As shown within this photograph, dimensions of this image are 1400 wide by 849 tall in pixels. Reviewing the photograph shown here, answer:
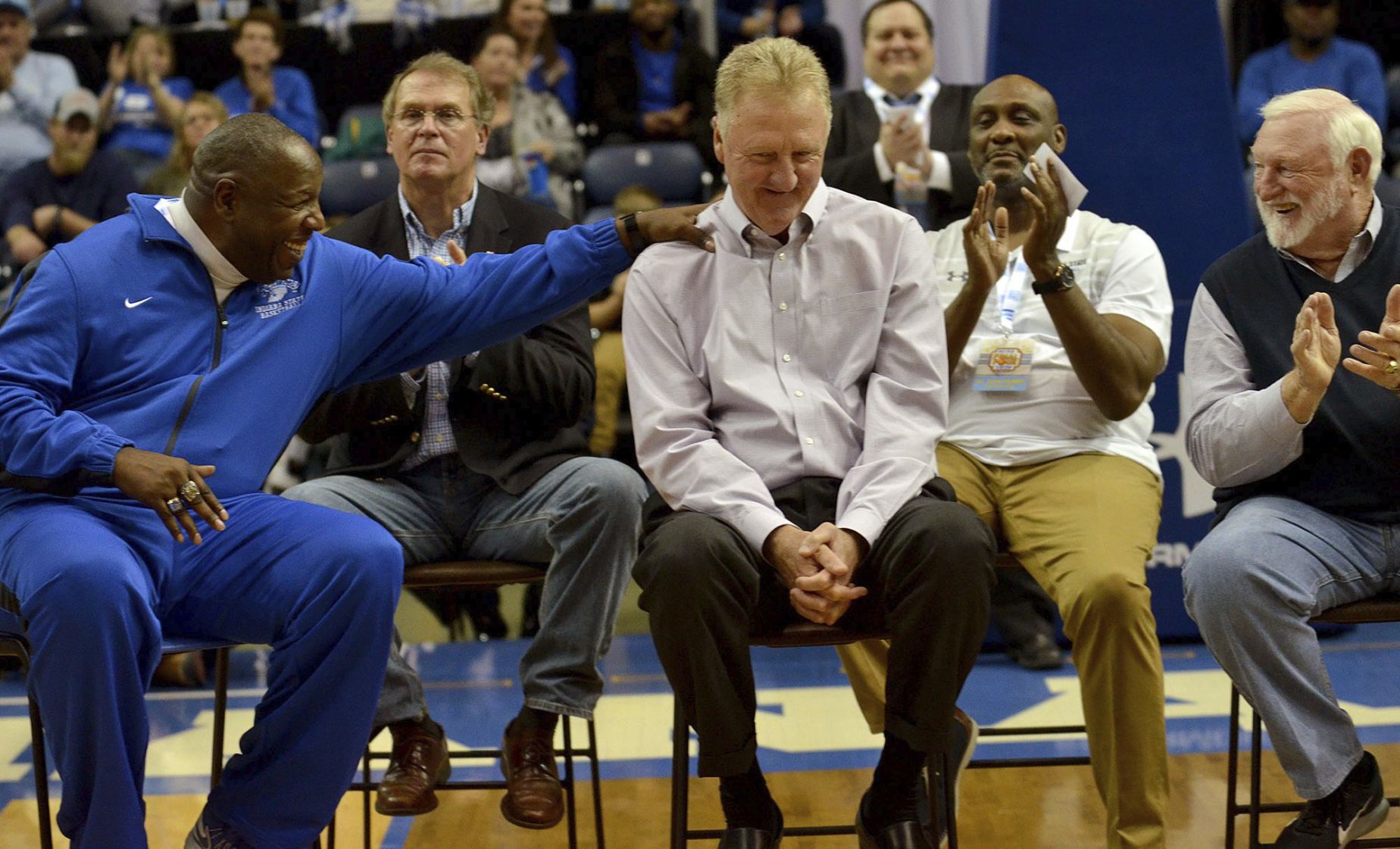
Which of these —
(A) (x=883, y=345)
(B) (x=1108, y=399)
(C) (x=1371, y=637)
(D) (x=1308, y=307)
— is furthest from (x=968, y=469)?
(C) (x=1371, y=637)

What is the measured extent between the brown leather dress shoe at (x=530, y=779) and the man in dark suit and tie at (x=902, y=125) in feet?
6.08

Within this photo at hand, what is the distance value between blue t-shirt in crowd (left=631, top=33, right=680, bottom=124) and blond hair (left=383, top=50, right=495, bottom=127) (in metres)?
3.74

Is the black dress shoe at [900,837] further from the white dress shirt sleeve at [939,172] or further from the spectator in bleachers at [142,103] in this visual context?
the spectator in bleachers at [142,103]

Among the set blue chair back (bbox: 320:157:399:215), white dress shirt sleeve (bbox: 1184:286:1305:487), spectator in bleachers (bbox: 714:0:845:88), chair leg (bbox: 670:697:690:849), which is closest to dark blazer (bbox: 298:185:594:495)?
chair leg (bbox: 670:697:690:849)

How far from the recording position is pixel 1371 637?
4836 mm

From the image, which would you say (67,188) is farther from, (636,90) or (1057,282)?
(1057,282)

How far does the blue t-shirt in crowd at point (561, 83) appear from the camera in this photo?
7133 millimetres

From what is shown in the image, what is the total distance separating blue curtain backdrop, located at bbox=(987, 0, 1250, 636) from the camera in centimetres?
441

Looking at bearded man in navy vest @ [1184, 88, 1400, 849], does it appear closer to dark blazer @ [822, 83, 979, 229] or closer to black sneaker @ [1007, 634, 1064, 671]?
dark blazer @ [822, 83, 979, 229]

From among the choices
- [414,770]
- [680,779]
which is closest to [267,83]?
[414,770]

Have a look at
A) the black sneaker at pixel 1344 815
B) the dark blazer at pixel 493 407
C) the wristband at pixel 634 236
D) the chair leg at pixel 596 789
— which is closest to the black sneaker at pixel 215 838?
the chair leg at pixel 596 789

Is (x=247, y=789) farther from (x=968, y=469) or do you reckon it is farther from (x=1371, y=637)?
(x=1371, y=637)

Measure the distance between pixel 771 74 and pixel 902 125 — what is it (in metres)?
1.34

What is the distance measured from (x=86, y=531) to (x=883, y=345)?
5.10ft
